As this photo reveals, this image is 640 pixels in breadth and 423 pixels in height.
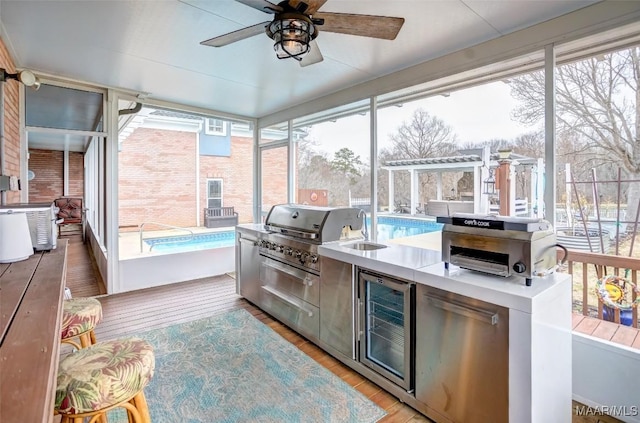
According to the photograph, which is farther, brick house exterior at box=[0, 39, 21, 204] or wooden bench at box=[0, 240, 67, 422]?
brick house exterior at box=[0, 39, 21, 204]

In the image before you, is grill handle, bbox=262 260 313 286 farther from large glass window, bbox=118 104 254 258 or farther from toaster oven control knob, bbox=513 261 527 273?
large glass window, bbox=118 104 254 258

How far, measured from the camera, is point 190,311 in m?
3.61

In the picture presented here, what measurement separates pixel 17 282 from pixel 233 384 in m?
1.49

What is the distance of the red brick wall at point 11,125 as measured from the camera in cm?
269

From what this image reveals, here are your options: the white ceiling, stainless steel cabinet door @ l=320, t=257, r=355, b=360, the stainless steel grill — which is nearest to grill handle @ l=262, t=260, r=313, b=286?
the stainless steel grill

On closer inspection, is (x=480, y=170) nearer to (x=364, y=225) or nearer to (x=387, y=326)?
(x=364, y=225)

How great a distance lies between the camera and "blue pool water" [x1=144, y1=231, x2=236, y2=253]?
5.57m

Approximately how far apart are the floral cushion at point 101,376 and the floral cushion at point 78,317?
0.50 metres

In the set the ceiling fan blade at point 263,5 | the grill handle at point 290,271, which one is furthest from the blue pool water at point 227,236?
the ceiling fan blade at point 263,5

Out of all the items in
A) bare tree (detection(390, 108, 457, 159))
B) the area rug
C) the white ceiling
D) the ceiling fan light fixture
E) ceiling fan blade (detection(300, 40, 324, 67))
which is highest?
the white ceiling

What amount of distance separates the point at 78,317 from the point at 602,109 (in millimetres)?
3482

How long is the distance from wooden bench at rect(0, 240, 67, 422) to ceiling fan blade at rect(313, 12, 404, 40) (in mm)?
1757

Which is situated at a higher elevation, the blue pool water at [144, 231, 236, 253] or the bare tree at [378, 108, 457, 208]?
the bare tree at [378, 108, 457, 208]

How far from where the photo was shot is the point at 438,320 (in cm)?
187
